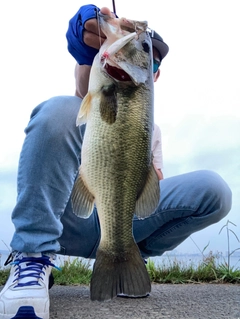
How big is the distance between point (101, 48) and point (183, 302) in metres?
1.53

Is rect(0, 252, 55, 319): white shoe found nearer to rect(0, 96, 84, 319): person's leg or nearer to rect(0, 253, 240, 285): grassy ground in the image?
rect(0, 96, 84, 319): person's leg

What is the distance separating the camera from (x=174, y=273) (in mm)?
3908

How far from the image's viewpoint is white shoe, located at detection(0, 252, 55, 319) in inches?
70.7

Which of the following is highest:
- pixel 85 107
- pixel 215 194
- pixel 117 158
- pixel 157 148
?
pixel 85 107

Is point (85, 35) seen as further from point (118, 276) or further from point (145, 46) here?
point (118, 276)

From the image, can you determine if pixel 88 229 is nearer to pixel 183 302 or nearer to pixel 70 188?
pixel 70 188

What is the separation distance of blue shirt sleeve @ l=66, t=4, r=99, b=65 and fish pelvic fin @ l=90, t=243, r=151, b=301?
1.01 meters

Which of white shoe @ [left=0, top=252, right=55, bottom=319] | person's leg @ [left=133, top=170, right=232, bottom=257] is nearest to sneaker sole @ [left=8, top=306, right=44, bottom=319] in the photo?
white shoe @ [left=0, top=252, right=55, bottom=319]

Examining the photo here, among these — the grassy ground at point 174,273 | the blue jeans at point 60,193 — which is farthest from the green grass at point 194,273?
the blue jeans at point 60,193

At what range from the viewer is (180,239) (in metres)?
2.89

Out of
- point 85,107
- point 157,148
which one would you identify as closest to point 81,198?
point 85,107

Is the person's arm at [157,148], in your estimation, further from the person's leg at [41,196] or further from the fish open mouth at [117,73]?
the fish open mouth at [117,73]

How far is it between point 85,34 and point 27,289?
1226 millimetres

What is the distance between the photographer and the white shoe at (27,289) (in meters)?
1.80
